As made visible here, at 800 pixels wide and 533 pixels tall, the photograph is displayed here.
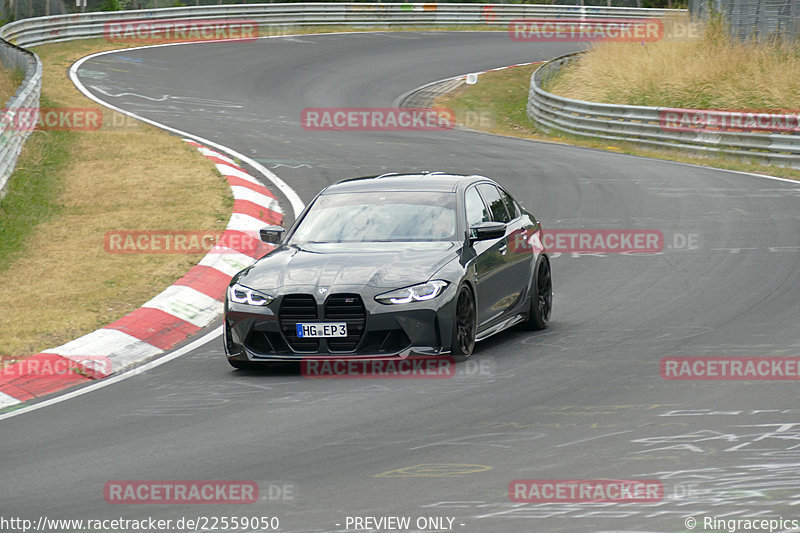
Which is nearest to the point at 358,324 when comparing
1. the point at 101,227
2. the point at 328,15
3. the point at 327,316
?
the point at 327,316

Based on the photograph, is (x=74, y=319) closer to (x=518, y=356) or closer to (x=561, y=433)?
(x=518, y=356)

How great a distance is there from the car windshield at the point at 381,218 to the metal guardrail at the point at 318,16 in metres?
28.3

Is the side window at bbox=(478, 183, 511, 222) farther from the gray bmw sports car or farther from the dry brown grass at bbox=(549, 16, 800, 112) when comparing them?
the dry brown grass at bbox=(549, 16, 800, 112)

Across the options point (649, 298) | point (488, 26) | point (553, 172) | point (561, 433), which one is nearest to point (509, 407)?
point (561, 433)

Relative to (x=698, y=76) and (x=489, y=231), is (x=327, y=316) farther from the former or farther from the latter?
(x=698, y=76)

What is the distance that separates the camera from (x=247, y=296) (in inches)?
380

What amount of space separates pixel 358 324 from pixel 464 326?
938 mm

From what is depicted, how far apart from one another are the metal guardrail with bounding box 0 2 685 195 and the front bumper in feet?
97.5

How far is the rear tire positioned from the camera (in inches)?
443

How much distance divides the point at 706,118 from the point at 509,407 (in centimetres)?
1833

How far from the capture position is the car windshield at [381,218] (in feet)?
34.5

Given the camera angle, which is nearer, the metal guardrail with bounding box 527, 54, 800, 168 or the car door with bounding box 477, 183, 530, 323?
the car door with bounding box 477, 183, 530, 323

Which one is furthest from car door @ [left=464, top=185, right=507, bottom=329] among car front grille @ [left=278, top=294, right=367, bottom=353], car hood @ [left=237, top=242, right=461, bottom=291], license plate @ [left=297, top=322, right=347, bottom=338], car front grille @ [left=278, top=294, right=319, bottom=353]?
car front grille @ [left=278, top=294, right=319, bottom=353]

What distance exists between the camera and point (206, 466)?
23.1 feet
